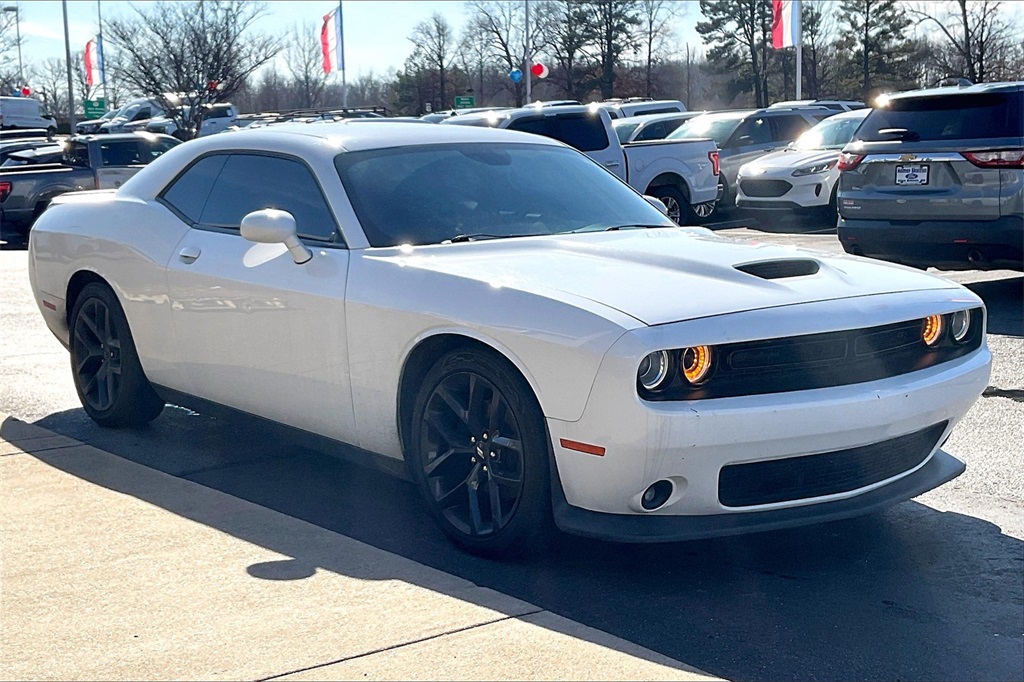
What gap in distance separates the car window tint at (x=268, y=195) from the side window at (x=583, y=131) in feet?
31.2

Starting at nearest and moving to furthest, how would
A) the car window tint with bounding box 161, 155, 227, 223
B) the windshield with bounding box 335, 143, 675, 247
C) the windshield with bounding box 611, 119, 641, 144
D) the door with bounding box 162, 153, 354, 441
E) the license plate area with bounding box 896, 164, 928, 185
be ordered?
the door with bounding box 162, 153, 354, 441, the windshield with bounding box 335, 143, 675, 247, the car window tint with bounding box 161, 155, 227, 223, the license plate area with bounding box 896, 164, 928, 185, the windshield with bounding box 611, 119, 641, 144

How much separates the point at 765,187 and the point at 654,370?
43.5ft

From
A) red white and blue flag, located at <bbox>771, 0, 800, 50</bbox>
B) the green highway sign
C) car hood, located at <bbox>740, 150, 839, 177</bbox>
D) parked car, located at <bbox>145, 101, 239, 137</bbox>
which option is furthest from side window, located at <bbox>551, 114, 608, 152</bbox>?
the green highway sign

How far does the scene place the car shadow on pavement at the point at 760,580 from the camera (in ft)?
11.5

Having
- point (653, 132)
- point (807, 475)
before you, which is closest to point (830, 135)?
point (653, 132)

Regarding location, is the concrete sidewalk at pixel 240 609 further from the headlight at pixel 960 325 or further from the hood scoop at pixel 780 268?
the headlight at pixel 960 325

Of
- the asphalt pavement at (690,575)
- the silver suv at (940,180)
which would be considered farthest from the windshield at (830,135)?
the asphalt pavement at (690,575)

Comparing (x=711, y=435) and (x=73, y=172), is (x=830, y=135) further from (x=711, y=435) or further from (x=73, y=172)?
(x=711, y=435)

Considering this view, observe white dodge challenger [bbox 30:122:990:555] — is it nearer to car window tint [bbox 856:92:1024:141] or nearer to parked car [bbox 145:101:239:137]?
car window tint [bbox 856:92:1024:141]

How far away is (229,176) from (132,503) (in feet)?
5.03

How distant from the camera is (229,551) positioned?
4.37 m

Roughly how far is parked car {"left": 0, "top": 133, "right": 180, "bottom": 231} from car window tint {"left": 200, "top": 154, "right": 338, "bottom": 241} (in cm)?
1324

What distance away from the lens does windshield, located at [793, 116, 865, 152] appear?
56.3 ft

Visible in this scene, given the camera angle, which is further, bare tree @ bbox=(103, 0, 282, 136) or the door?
bare tree @ bbox=(103, 0, 282, 136)
